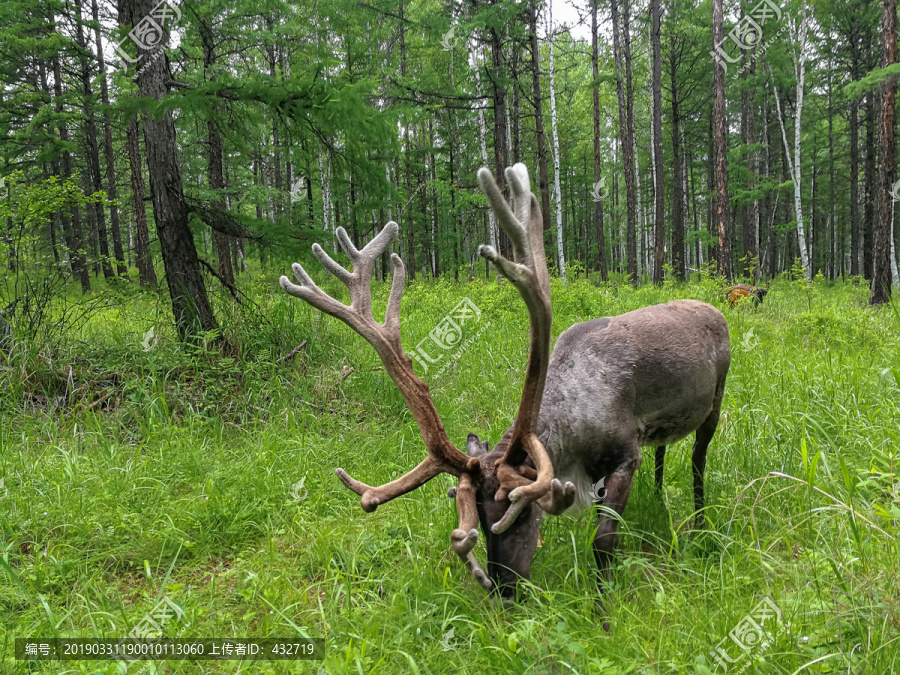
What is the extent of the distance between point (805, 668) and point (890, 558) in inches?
30.2

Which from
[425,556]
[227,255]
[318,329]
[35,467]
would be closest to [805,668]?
[425,556]

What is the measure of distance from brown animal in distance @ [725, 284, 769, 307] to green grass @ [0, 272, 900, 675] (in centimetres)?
412

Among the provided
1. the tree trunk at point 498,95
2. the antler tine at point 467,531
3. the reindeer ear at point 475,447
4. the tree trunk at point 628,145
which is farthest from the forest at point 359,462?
the tree trunk at point 628,145

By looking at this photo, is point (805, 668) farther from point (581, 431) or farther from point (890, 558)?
point (581, 431)

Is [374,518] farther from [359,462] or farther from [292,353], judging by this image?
[292,353]

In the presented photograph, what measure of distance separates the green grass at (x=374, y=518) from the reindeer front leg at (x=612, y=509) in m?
0.08

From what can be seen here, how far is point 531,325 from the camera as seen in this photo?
234 centimetres

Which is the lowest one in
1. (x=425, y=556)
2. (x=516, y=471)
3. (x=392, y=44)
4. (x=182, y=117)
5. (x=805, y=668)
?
(x=425, y=556)

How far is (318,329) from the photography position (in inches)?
260

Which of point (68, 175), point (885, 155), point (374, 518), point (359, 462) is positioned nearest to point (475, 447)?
point (374, 518)

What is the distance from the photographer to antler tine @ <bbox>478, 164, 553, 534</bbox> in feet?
7.06

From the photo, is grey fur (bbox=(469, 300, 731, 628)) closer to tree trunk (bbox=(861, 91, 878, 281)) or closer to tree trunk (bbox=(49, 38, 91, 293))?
tree trunk (bbox=(49, 38, 91, 293))

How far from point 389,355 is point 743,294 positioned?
10436 millimetres

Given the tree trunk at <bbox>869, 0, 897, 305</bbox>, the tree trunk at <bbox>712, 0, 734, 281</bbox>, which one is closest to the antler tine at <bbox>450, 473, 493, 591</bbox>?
the tree trunk at <bbox>869, 0, 897, 305</bbox>
